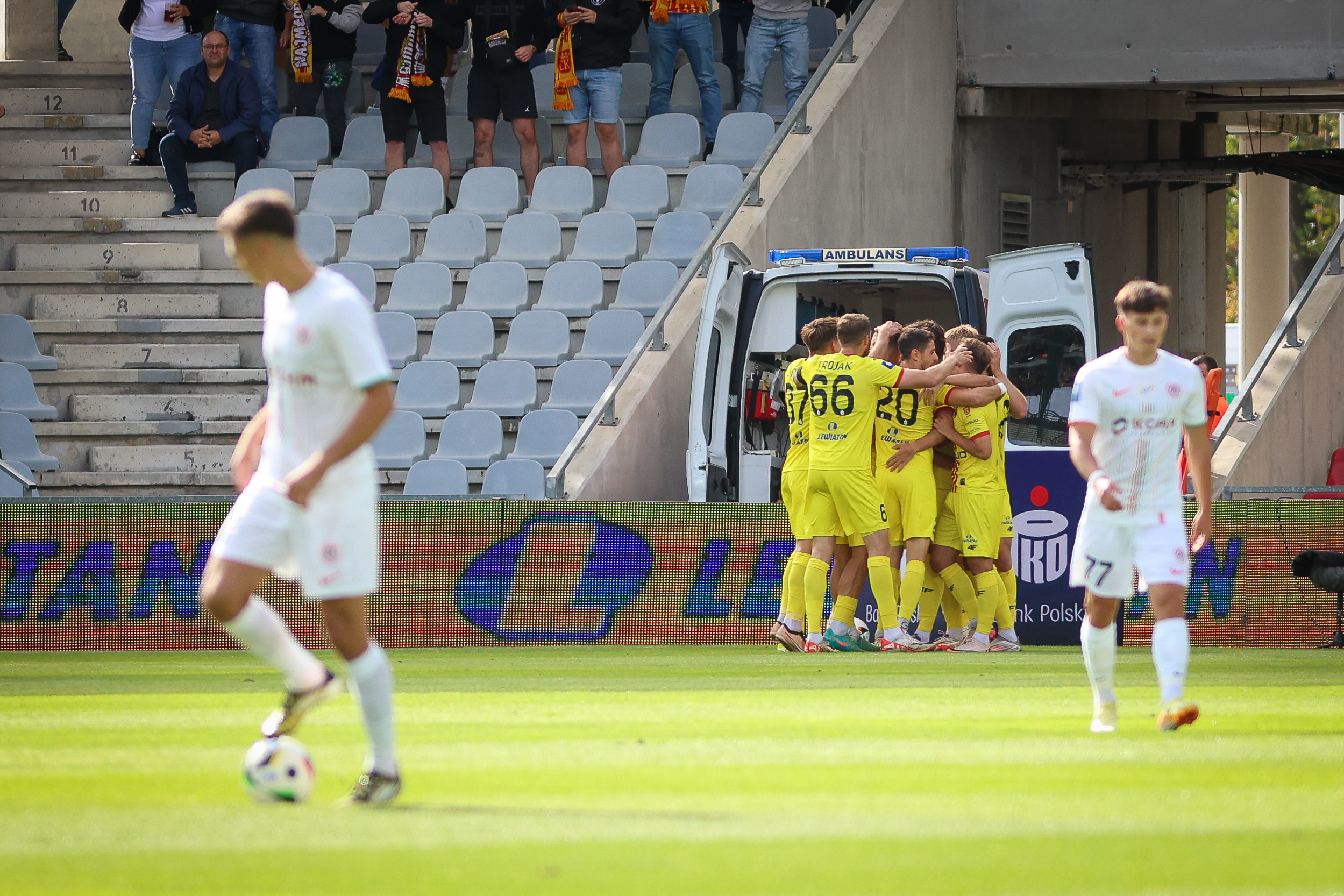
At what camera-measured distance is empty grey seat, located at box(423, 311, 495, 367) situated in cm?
1727

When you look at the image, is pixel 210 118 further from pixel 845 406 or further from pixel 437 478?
pixel 845 406

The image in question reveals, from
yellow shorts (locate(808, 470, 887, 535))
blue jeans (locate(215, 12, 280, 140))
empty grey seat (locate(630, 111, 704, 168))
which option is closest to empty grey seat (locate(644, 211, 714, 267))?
empty grey seat (locate(630, 111, 704, 168))

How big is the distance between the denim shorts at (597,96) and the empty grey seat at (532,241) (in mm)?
1345

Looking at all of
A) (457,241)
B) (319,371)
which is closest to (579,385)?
(457,241)

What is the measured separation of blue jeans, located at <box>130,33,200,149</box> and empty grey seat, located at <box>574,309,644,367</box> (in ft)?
20.3

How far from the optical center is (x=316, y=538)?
569 centimetres

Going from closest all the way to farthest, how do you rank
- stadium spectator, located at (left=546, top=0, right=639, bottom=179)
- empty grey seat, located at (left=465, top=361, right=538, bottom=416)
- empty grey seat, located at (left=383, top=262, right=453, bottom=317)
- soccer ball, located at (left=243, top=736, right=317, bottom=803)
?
soccer ball, located at (left=243, top=736, right=317, bottom=803), empty grey seat, located at (left=465, top=361, right=538, bottom=416), empty grey seat, located at (left=383, top=262, right=453, bottom=317), stadium spectator, located at (left=546, top=0, right=639, bottom=179)

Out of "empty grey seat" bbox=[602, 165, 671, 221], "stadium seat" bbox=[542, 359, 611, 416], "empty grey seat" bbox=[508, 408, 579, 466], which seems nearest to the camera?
"empty grey seat" bbox=[508, 408, 579, 466]

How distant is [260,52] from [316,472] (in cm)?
1586

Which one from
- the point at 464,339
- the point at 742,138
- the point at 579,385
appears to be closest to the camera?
the point at 579,385

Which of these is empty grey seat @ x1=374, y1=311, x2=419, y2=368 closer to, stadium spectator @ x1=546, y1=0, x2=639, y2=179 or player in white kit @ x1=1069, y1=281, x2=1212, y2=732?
stadium spectator @ x1=546, y1=0, x2=639, y2=179

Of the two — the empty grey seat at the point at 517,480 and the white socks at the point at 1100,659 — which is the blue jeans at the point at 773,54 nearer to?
the empty grey seat at the point at 517,480

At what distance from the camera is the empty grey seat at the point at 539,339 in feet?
56.1

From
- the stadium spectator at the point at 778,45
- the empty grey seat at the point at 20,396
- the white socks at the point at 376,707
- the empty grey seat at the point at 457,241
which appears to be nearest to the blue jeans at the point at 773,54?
the stadium spectator at the point at 778,45
